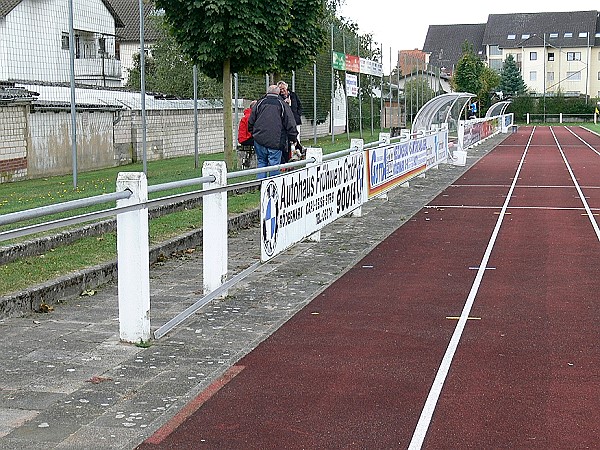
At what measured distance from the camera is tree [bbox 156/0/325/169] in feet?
56.4

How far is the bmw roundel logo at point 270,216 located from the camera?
376 inches

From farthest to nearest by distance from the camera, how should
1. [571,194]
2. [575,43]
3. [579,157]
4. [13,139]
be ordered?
[575,43], [579,157], [571,194], [13,139]

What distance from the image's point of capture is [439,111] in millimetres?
32938

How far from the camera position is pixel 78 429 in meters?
5.47

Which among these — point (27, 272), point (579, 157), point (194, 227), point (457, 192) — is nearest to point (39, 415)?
point (27, 272)

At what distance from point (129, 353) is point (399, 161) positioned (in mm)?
12845

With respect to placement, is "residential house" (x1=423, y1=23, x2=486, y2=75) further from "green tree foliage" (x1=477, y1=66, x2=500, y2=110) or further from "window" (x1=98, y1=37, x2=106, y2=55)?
"window" (x1=98, y1=37, x2=106, y2=55)

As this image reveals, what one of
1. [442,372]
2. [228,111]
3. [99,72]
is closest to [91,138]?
[99,72]

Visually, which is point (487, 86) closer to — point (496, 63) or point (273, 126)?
point (496, 63)

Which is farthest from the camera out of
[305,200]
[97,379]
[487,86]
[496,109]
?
[487,86]

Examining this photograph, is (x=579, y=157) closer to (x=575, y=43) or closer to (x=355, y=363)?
(x=355, y=363)

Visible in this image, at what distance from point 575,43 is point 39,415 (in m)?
126

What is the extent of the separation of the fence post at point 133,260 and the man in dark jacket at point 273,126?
823cm

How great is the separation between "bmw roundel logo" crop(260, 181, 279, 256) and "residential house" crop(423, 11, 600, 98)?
108 m
